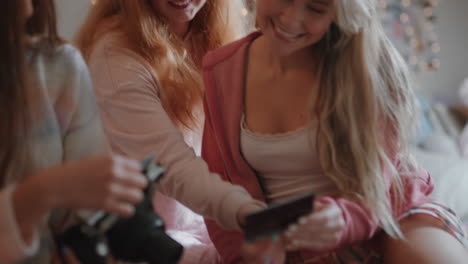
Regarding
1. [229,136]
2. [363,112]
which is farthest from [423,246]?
[229,136]

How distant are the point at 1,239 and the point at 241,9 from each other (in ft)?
3.31

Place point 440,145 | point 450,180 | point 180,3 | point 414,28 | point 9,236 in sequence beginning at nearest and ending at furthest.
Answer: point 9,236 → point 180,3 → point 450,180 → point 440,145 → point 414,28

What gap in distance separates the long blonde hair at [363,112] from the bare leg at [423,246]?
0.03m

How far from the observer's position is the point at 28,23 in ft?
2.51

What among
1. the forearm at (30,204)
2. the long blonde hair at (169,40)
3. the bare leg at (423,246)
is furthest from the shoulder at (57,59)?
the bare leg at (423,246)

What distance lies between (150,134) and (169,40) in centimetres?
28

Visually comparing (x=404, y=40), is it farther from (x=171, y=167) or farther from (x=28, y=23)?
(x=28, y=23)

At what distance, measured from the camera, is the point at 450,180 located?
7.24 feet

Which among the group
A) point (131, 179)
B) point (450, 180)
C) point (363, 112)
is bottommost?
point (450, 180)

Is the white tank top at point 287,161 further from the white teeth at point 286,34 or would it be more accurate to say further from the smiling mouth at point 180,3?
the smiling mouth at point 180,3

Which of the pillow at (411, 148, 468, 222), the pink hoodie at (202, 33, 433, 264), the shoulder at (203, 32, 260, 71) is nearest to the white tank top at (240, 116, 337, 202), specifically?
the pink hoodie at (202, 33, 433, 264)

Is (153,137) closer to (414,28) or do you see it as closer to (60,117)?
(60,117)

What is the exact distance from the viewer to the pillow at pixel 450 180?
2047mm

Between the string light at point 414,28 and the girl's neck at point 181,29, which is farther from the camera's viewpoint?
the string light at point 414,28
